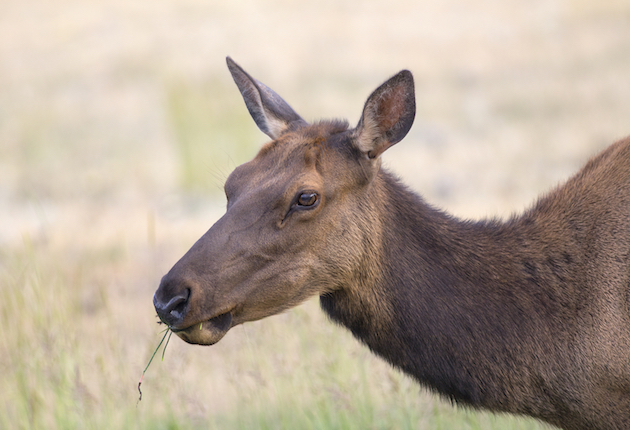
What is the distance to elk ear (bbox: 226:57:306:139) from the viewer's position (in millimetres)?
4188

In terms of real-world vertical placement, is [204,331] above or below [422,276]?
below

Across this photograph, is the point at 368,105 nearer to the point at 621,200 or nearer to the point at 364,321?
the point at 364,321

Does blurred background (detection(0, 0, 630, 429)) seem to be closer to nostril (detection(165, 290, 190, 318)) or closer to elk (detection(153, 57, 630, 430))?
elk (detection(153, 57, 630, 430))

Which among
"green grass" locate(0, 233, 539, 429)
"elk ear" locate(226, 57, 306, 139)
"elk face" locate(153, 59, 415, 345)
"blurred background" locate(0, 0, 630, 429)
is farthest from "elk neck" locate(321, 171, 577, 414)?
"blurred background" locate(0, 0, 630, 429)

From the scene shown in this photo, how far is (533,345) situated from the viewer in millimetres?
3498

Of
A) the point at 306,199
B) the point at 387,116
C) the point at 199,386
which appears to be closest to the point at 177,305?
the point at 306,199

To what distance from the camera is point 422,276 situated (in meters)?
3.62

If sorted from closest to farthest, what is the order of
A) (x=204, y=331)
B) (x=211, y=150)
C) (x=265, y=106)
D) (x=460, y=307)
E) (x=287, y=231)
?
(x=204, y=331) < (x=287, y=231) < (x=460, y=307) < (x=265, y=106) < (x=211, y=150)

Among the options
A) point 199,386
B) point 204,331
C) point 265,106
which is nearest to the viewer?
point 204,331

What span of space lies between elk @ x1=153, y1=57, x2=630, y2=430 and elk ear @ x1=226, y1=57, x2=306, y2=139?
0.42 metres

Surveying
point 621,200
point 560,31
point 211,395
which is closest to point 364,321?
point 621,200

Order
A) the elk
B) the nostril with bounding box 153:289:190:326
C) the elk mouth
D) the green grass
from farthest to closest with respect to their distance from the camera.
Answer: the green grass < the elk < the elk mouth < the nostril with bounding box 153:289:190:326

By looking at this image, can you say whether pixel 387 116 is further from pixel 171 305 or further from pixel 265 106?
pixel 171 305

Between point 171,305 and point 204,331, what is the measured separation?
24 cm
